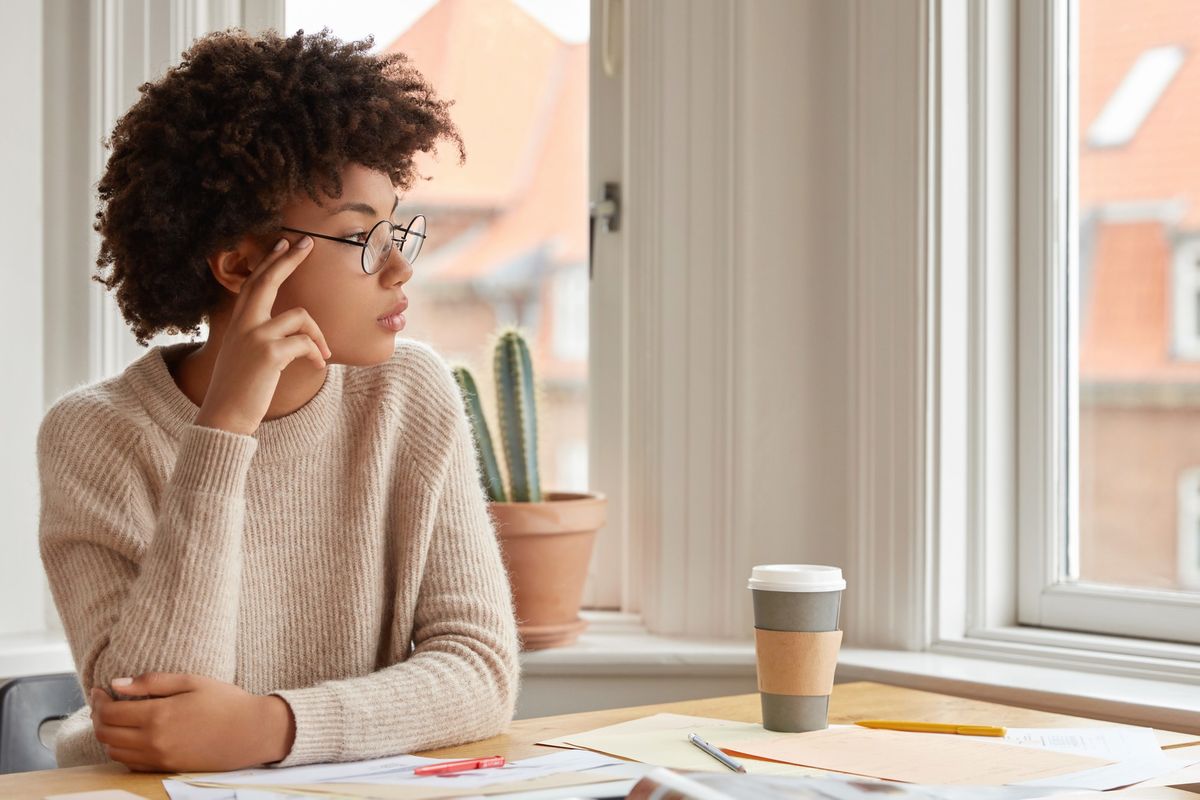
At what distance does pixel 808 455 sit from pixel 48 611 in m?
Answer: 1.24

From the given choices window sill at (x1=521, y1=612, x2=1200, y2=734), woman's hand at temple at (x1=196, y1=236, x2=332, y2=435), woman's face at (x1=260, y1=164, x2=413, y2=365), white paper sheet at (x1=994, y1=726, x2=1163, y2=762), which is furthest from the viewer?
window sill at (x1=521, y1=612, x2=1200, y2=734)

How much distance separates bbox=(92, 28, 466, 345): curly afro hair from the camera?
1243 millimetres

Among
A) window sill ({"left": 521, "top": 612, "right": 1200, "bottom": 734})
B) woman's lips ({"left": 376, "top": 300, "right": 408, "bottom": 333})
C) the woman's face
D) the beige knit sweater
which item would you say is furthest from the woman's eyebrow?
window sill ({"left": 521, "top": 612, "right": 1200, "bottom": 734})

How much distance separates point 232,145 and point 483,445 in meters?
0.76

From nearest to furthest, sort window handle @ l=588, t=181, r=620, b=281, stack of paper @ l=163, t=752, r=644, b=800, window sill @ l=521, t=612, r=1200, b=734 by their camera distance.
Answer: stack of paper @ l=163, t=752, r=644, b=800, window sill @ l=521, t=612, r=1200, b=734, window handle @ l=588, t=181, r=620, b=281

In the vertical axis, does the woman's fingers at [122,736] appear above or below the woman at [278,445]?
below

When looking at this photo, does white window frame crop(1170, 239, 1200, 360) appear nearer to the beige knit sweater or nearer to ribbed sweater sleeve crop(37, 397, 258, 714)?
the beige knit sweater

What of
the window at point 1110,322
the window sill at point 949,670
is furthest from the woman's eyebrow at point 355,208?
the window at point 1110,322

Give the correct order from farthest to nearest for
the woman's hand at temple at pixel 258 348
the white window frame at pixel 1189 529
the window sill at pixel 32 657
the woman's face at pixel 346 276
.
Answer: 1. the window sill at pixel 32 657
2. the white window frame at pixel 1189 529
3. the woman's face at pixel 346 276
4. the woman's hand at temple at pixel 258 348

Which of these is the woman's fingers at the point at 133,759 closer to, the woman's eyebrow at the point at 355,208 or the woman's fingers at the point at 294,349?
the woman's fingers at the point at 294,349

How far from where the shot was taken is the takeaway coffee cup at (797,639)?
44.5 inches

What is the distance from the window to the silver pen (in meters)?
0.88

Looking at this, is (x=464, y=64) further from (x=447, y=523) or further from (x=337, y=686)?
(x=337, y=686)

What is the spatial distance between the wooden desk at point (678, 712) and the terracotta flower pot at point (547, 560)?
0.58m
